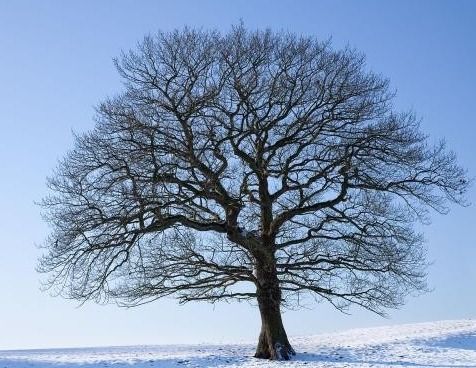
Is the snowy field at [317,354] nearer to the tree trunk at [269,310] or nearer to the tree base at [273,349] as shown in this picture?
the tree base at [273,349]

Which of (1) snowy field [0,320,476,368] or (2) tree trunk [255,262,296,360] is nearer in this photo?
(1) snowy field [0,320,476,368]

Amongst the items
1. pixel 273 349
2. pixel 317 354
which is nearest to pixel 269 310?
pixel 273 349

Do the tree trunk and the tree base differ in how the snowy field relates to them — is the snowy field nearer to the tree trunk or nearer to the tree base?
the tree base

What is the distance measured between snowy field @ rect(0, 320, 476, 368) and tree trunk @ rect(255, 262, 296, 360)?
600mm

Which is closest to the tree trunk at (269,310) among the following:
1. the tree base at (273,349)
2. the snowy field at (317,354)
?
the tree base at (273,349)

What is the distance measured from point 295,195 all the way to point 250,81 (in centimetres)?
420

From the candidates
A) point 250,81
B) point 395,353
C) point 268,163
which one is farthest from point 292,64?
point 395,353

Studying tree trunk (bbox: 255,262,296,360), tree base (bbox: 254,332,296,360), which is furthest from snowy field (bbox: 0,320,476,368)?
tree trunk (bbox: 255,262,296,360)

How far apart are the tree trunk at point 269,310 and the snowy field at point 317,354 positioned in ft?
1.97

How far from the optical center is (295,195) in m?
21.9

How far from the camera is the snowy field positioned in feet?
62.5

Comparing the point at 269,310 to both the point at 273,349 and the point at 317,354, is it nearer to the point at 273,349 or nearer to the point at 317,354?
the point at 273,349

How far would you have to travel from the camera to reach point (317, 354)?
2062 cm

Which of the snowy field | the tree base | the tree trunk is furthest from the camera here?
the tree trunk
